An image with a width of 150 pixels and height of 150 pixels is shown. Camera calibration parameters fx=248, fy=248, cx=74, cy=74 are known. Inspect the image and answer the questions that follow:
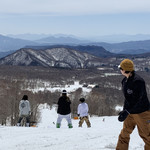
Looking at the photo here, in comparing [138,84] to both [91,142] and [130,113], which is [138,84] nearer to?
[130,113]

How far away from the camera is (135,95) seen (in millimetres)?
4926

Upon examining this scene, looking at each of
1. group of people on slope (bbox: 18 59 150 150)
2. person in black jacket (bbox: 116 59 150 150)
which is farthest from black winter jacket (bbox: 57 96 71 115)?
person in black jacket (bbox: 116 59 150 150)

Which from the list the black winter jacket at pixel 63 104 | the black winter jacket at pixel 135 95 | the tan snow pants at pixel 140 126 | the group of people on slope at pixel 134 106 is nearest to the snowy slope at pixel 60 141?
the tan snow pants at pixel 140 126

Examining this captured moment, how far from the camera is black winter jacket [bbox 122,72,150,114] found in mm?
4875

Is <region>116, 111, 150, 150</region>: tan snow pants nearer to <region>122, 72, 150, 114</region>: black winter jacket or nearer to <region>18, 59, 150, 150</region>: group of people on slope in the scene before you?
<region>18, 59, 150, 150</region>: group of people on slope

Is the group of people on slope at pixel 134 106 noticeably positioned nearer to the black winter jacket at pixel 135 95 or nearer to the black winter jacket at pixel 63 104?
the black winter jacket at pixel 135 95

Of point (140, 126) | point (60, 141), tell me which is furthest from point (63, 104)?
point (140, 126)

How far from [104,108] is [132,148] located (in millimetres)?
68135

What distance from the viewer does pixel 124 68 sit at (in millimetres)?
5062

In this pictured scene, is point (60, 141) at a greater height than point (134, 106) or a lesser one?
lesser

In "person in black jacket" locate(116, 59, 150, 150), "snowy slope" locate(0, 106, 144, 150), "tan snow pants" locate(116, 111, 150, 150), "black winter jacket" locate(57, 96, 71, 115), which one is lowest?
"snowy slope" locate(0, 106, 144, 150)

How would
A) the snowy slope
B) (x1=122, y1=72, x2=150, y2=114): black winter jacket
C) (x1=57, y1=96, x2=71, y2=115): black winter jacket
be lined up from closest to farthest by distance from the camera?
1. (x1=122, y1=72, x2=150, y2=114): black winter jacket
2. the snowy slope
3. (x1=57, y1=96, x2=71, y2=115): black winter jacket

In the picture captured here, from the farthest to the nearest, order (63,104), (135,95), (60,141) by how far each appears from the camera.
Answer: (63,104), (60,141), (135,95)

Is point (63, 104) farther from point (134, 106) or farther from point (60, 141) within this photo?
point (134, 106)
